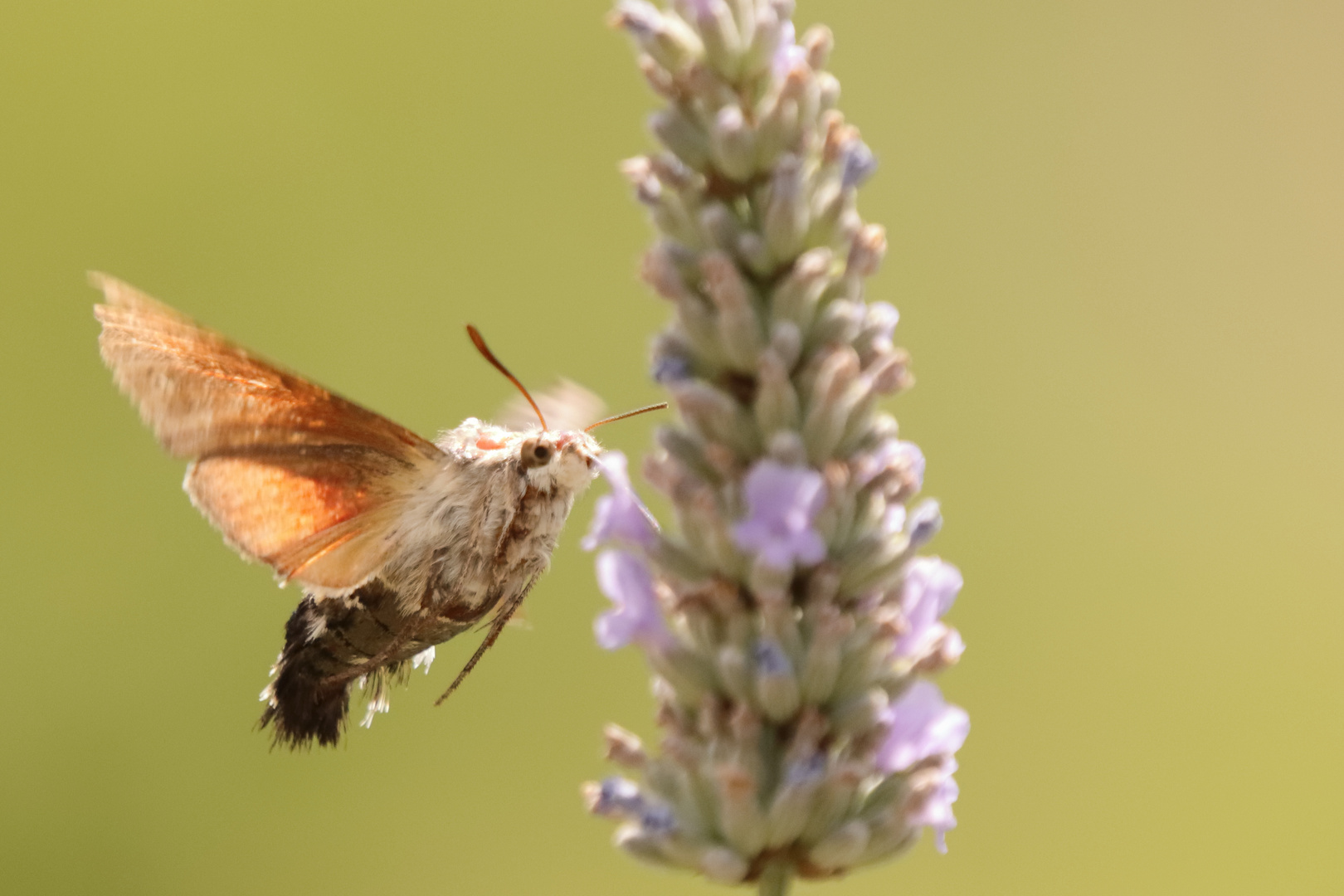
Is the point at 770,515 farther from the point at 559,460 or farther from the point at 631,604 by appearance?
the point at 559,460

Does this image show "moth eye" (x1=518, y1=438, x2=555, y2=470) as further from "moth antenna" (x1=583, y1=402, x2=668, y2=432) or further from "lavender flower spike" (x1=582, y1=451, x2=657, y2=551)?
"lavender flower spike" (x1=582, y1=451, x2=657, y2=551)

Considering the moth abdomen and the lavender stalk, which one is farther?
the moth abdomen

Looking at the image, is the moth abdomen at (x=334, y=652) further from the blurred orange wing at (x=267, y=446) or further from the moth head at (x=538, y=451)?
the moth head at (x=538, y=451)

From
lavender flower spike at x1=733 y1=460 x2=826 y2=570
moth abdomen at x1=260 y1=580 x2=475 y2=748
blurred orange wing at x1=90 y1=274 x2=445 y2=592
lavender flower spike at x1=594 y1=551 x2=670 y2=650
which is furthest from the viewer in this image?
moth abdomen at x1=260 y1=580 x2=475 y2=748

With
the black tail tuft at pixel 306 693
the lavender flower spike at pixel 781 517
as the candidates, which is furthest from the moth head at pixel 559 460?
the lavender flower spike at pixel 781 517

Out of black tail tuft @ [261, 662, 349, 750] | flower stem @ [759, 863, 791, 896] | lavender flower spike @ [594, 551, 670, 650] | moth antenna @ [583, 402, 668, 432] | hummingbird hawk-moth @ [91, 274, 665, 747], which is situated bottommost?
flower stem @ [759, 863, 791, 896]

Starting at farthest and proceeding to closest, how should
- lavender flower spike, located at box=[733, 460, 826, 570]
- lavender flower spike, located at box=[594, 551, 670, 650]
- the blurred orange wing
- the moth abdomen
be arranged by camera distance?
the moth abdomen → the blurred orange wing → lavender flower spike, located at box=[594, 551, 670, 650] → lavender flower spike, located at box=[733, 460, 826, 570]

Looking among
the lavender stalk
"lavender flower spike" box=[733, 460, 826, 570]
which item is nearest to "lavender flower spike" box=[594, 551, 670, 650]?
the lavender stalk
